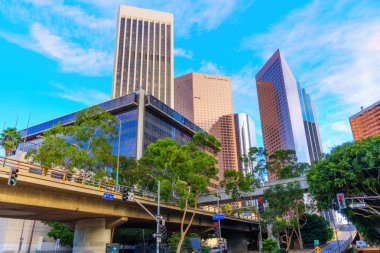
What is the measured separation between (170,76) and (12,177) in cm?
13610

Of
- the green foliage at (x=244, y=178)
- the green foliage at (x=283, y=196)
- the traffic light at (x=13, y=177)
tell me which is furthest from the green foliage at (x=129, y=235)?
the traffic light at (x=13, y=177)

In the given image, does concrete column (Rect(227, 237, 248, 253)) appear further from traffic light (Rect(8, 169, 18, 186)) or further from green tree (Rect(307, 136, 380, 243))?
traffic light (Rect(8, 169, 18, 186))

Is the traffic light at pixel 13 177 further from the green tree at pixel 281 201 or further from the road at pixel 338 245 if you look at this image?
the road at pixel 338 245

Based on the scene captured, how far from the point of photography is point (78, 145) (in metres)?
39.1

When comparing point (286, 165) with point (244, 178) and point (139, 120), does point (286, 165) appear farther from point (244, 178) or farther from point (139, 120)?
point (139, 120)

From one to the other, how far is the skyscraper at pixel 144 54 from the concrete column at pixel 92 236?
4482 inches

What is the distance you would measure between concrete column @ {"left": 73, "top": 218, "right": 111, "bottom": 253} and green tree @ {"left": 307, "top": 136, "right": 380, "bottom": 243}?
2253 centimetres

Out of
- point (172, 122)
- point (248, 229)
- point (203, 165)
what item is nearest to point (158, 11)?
point (172, 122)

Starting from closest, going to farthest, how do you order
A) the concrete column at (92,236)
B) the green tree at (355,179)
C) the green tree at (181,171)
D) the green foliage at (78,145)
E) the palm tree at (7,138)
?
the green tree at (355,179), the concrete column at (92,236), the green tree at (181,171), the green foliage at (78,145), the palm tree at (7,138)

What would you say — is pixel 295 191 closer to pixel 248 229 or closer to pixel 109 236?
pixel 248 229

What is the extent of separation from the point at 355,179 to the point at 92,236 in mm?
26740

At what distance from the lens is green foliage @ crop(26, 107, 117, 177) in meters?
35.5

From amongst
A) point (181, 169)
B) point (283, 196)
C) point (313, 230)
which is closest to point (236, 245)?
point (313, 230)

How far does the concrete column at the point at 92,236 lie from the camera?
2877 cm
